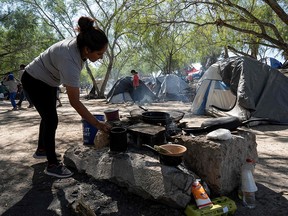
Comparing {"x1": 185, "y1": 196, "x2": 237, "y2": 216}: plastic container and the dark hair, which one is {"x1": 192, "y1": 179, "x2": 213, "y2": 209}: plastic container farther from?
the dark hair

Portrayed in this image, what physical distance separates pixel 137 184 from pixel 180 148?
0.56m

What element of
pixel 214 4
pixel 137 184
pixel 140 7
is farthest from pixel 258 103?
pixel 137 184

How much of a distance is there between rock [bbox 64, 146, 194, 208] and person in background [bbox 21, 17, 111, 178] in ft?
1.05

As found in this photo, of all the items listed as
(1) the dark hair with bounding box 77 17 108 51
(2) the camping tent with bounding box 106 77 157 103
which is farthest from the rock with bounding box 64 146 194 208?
(2) the camping tent with bounding box 106 77 157 103

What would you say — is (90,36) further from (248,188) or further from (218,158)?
(248,188)

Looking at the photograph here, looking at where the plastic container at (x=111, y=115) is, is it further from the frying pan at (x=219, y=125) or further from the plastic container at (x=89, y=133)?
the frying pan at (x=219, y=125)

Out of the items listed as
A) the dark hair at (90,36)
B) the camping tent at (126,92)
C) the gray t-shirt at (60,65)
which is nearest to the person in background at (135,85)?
the camping tent at (126,92)

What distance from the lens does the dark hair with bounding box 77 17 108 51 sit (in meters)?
2.46

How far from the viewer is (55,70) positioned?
9.10 ft

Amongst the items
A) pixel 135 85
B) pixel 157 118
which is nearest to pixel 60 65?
pixel 157 118

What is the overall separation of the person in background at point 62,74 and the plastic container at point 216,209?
117 centimetres

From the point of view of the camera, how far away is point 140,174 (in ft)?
8.17

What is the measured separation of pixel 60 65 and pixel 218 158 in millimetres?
1833

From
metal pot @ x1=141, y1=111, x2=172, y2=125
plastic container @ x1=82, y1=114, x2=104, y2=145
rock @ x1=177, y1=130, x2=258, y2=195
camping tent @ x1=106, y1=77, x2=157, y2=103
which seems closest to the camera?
rock @ x1=177, y1=130, x2=258, y2=195
